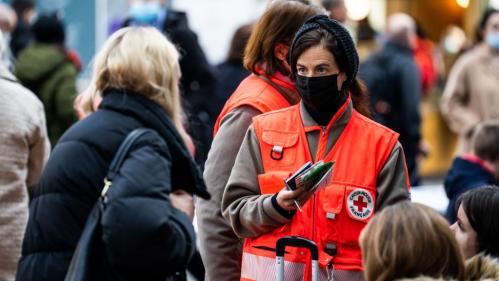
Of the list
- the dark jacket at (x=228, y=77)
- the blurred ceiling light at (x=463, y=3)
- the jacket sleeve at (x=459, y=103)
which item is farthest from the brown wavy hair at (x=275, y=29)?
the blurred ceiling light at (x=463, y=3)

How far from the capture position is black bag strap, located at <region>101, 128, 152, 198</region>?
4.58 m

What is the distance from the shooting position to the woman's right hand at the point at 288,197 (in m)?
4.24

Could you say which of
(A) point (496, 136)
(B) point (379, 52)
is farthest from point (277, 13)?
(B) point (379, 52)

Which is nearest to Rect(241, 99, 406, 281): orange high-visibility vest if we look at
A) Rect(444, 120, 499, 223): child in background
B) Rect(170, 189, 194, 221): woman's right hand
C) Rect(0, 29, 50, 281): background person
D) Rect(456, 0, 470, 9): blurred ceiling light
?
Rect(170, 189, 194, 221): woman's right hand

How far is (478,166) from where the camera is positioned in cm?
737

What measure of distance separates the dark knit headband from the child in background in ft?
8.41

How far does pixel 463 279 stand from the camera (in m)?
3.94

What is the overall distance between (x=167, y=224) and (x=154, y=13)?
5050 millimetres

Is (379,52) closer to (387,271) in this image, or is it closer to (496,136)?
(496,136)

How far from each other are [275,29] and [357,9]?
12.2 meters

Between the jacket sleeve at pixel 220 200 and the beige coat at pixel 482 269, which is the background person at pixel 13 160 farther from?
the beige coat at pixel 482 269

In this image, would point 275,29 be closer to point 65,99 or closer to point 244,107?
point 244,107

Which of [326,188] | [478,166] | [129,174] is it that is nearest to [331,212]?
[326,188]

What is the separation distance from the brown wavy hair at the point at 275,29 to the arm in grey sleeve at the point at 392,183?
3.01 ft
